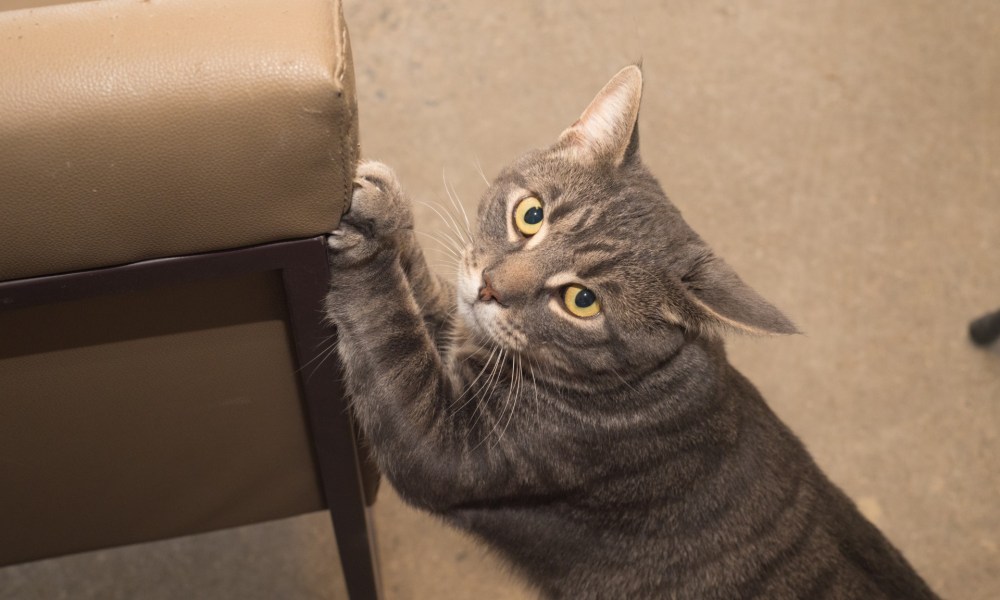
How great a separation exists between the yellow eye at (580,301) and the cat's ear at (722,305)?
0.31 feet

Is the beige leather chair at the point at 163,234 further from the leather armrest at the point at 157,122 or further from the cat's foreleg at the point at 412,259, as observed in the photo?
the cat's foreleg at the point at 412,259

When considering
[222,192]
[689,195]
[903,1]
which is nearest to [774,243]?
[689,195]

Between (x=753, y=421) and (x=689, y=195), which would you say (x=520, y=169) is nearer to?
(x=753, y=421)

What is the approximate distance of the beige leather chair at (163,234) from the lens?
2.24ft

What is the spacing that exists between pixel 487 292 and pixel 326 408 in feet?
0.86

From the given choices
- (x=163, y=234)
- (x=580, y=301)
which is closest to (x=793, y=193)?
(x=580, y=301)

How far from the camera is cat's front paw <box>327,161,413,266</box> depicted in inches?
37.3

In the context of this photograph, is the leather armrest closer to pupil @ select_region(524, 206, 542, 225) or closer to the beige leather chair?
the beige leather chair

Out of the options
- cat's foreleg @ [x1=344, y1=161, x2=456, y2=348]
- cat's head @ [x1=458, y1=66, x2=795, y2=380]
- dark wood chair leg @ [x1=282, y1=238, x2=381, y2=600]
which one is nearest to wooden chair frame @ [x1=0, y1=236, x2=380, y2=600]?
dark wood chair leg @ [x1=282, y1=238, x2=381, y2=600]

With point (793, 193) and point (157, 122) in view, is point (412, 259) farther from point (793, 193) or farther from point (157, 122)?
point (793, 193)

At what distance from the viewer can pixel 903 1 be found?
2664 mm

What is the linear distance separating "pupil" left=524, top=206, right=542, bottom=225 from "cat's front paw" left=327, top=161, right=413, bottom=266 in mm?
219

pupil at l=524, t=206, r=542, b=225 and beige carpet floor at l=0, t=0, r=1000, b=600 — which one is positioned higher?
pupil at l=524, t=206, r=542, b=225

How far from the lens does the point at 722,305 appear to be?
1015 mm
